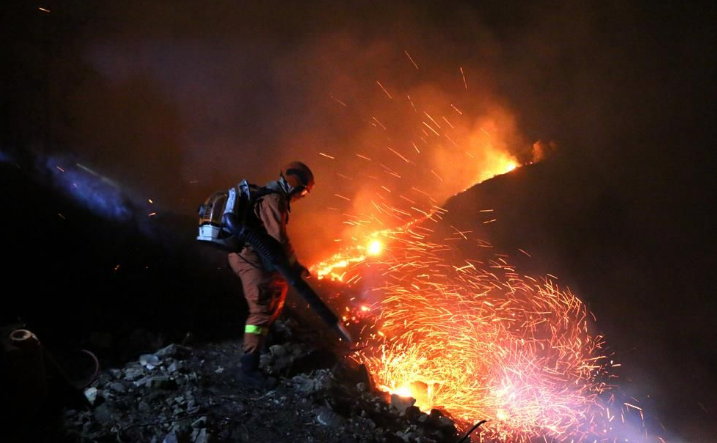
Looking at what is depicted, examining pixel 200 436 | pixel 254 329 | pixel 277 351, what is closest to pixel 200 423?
pixel 200 436

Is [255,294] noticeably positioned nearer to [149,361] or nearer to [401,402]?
[149,361]

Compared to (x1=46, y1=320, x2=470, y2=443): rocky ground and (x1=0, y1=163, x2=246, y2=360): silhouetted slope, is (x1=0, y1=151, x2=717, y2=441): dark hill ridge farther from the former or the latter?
(x1=46, y1=320, x2=470, y2=443): rocky ground

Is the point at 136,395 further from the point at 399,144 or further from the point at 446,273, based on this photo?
the point at 399,144

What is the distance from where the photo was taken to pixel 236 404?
3754mm

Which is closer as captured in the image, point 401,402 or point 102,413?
point 102,413

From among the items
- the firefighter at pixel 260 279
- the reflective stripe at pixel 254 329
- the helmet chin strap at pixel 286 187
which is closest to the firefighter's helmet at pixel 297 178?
the helmet chin strap at pixel 286 187

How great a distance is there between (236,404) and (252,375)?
406 millimetres

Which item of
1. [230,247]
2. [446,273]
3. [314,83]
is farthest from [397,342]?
[314,83]

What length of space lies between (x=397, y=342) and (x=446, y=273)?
2.27m

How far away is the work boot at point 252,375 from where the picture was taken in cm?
411

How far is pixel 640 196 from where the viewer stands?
9.80 meters

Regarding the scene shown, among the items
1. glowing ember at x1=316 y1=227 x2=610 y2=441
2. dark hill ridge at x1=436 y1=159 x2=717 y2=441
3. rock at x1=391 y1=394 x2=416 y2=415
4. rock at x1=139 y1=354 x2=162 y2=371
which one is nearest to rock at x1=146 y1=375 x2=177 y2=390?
rock at x1=139 y1=354 x2=162 y2=371

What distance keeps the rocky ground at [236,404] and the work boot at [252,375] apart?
0.07 m

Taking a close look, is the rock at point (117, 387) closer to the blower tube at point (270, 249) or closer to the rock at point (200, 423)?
the rock at point (200, 423)
